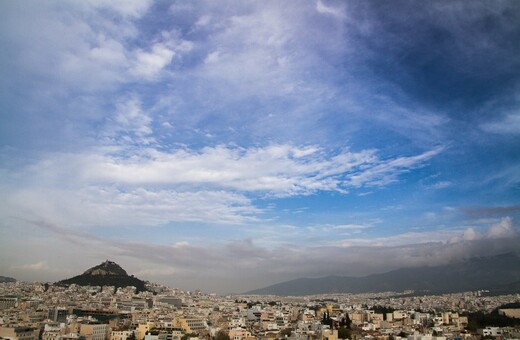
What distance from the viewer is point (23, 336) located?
25156 millimetres

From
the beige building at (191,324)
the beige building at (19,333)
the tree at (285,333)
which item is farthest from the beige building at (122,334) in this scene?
the tree at (285,333)

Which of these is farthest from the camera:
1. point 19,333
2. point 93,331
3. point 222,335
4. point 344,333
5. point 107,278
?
point 107,278

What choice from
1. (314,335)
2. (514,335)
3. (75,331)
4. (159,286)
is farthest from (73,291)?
(514,335)

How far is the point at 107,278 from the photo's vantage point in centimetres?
7838

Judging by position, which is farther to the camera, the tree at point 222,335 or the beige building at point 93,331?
the beige building at point 93,331

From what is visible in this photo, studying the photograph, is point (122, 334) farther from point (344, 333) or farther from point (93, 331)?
point (344, 333)

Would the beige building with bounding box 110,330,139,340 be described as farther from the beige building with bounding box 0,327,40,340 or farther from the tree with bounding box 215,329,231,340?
the tree with bounding box 215,329,231,340

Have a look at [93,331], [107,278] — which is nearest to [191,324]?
[93,331]

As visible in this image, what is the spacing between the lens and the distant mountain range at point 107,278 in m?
75.6

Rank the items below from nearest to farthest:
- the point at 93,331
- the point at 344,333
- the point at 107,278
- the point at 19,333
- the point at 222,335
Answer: the point at 19,333, the point at 222,335, the point at 344,333, the point at 93,331, the point at 107,278

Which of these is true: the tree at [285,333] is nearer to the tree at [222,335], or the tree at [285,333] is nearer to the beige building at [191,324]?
the tree at [222,335]

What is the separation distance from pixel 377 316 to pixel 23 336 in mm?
28463

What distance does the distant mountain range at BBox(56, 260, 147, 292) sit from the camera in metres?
75.6

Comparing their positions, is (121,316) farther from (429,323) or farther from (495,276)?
(495,276)
